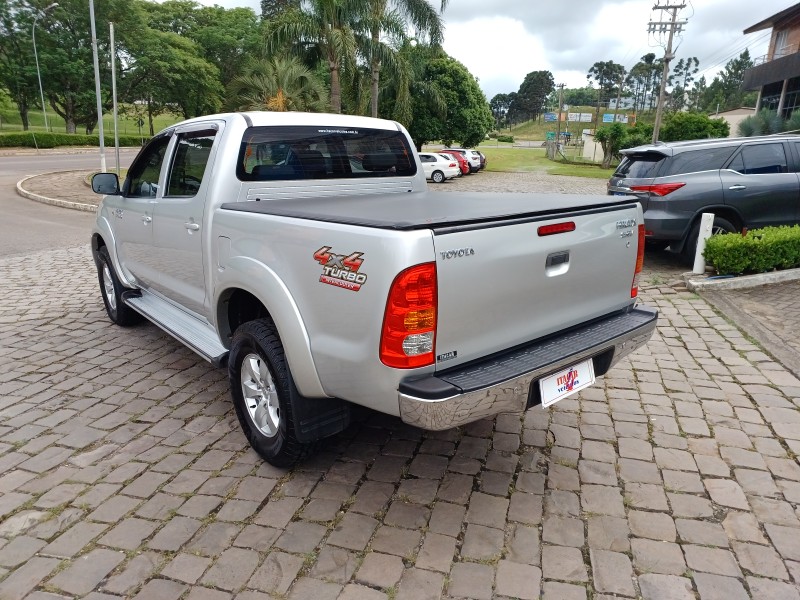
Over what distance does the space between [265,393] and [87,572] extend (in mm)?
1155

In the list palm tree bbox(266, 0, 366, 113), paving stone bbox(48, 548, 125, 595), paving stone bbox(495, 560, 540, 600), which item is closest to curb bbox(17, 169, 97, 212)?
palm tree bbox(266, 0, 366, 113)

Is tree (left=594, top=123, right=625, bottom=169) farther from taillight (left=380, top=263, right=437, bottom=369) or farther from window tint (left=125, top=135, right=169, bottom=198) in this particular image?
taillight (left=380, top=263, right=437, bottom=369)

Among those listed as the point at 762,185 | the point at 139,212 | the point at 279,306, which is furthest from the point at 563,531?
the point at 762,185

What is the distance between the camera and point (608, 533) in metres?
2.73

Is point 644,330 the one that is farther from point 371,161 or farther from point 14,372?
point 14,372

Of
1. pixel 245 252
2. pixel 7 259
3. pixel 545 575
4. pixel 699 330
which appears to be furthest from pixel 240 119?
pixel 7 259

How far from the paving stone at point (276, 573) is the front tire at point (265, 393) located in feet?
1.98

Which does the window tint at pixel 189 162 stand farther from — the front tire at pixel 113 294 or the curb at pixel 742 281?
the curb at pixel 742 281

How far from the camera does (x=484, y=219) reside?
8.30ft

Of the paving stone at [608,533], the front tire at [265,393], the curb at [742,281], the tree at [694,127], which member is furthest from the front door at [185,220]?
the tree at [694,127]

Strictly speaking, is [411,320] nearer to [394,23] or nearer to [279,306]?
[279,306]

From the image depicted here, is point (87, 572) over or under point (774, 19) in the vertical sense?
under

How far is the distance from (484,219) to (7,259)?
29.1ft

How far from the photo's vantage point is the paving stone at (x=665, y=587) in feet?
7.71
